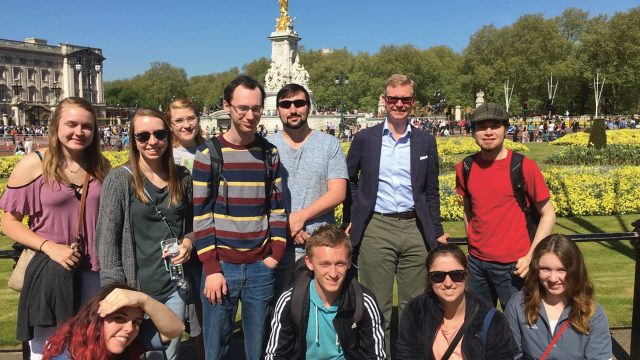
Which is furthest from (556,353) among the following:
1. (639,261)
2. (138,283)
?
(138,283)

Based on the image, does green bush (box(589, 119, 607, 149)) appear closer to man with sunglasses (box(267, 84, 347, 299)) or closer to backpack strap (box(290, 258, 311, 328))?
man with sunglasses (box(267, 84, 347, 299))

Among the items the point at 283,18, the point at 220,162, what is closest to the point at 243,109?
the point at 220,162

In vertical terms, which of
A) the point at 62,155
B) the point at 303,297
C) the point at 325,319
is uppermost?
the point at 62,155

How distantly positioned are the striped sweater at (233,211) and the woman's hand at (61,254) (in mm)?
701

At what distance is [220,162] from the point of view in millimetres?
3359

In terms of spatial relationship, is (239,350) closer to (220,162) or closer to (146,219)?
(146,219)

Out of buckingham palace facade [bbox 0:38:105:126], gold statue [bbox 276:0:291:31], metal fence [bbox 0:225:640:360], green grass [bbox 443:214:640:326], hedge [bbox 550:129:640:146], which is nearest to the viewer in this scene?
metal fence [bbox 0:225:640:360]

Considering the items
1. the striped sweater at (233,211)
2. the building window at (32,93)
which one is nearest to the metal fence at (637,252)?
the striped sweater at (233,211)

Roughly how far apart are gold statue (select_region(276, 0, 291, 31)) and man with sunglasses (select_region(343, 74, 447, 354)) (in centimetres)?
4179

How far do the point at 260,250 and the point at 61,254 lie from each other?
1.15 meters

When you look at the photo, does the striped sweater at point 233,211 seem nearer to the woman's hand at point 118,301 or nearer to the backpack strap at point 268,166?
the backpack strap at point 268,166

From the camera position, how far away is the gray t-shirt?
3.73 m

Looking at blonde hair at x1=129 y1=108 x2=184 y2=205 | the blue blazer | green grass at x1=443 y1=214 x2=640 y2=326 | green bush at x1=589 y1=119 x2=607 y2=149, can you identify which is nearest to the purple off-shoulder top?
blonde hair at x1=129 y1=108 x2=184 y2=205

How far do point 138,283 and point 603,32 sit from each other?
55.5m
